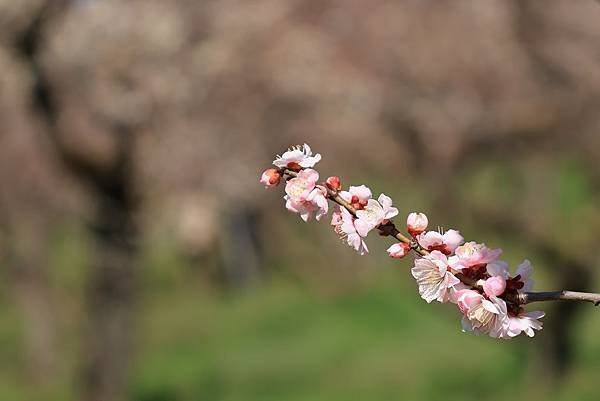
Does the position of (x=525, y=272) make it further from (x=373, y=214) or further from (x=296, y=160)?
(x=296, y=160)

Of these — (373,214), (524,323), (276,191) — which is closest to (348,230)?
(373,214)

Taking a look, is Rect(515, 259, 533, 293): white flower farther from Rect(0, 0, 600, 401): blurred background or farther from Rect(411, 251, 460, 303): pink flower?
Rect(0, 0, 600, 401): blurred background

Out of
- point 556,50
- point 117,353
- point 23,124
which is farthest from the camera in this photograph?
point 23,124

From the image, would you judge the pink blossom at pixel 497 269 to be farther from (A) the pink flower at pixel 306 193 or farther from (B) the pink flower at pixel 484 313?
(A) the pink flower at pixel 306 193

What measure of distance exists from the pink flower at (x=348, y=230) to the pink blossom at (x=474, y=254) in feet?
0.61

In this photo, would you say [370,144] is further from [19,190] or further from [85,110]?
[85,110]

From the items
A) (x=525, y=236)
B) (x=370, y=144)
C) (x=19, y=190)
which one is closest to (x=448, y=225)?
(x=525, y=236)

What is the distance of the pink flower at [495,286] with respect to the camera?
1922 millimetres

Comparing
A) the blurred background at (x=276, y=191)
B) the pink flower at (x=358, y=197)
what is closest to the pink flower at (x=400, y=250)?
the pink flower at (x=358, y=197)

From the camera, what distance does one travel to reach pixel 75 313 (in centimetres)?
2003

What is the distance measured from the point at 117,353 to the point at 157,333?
8749 mm

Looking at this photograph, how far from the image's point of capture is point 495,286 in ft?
6.31

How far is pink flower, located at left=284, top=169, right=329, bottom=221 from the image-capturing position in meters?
2.07

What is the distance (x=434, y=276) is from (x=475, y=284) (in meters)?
0.09
